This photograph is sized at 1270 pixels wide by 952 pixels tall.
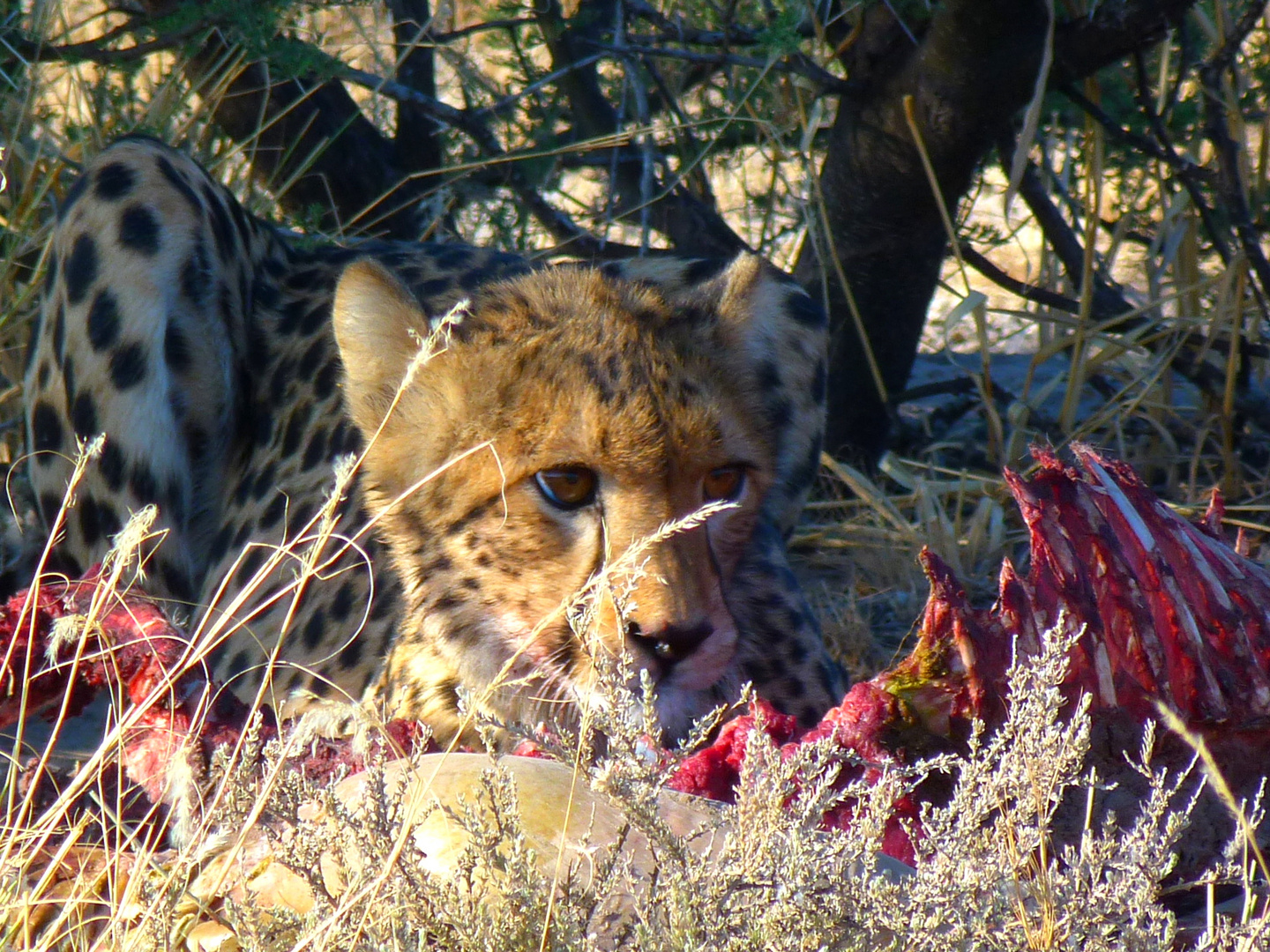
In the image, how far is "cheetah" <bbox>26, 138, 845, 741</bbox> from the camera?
2.15 meters

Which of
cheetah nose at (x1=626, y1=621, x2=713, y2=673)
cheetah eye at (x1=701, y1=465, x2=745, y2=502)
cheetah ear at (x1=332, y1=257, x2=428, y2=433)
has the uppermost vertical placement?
cheetah ear at (x1=332, y1=257, x2=428, y2=433)

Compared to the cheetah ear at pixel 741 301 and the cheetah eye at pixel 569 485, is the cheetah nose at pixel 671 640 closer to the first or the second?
the cheetah eye at pixel 569 485

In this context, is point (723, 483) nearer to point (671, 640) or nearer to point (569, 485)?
point (569, 485)

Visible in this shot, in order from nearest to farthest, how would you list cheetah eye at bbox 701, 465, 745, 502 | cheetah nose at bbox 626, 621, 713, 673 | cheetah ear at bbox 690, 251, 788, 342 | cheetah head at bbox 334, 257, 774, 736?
1. cheetah nose at bbox 626, 621, 713, 673
2. cheetah head at bbox 334, 257, 774, 736
3. cheetah eye at bbox 701, 465, 745, 502
4. cheetah ear at bbox 690, 251, 788, 342

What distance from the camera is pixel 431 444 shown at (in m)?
2.30

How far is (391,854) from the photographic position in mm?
1232

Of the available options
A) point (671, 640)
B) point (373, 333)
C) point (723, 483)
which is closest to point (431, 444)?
point (373, 333)

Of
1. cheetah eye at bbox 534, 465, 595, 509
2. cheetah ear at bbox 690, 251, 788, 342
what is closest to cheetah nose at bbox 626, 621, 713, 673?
cheetah eye at bbox 534, 465, 595, 509

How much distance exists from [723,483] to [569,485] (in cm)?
26

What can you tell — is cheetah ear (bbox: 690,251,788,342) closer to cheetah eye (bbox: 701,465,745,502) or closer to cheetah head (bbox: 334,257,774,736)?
cheetah head (bbox: 334,257,774,736)

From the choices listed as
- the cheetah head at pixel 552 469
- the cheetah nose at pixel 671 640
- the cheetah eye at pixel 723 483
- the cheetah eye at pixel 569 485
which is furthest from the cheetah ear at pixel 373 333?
the cheetah nose at pixel 671 640

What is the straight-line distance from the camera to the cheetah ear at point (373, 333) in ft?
7.41

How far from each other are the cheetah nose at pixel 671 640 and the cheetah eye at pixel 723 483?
0.93 ft

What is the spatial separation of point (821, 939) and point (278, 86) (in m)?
3.05
